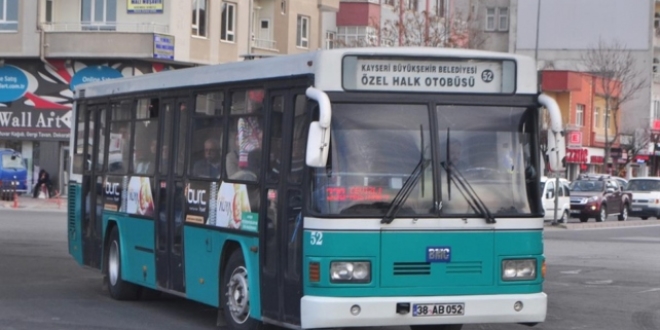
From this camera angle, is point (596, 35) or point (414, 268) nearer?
point (414, 268)

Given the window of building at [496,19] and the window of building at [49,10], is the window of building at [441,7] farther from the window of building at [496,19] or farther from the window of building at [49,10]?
the window of building at [49,10]

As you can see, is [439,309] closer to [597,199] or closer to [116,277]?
[116,277]

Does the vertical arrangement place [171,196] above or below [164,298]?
above

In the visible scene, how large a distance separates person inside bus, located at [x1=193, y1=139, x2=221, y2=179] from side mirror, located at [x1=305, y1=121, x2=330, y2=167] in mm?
2834

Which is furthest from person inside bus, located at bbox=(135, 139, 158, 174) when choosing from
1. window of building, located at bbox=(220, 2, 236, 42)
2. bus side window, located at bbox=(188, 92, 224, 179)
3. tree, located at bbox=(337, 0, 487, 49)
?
tree, located at bbox=(337, 0, 487, 49)

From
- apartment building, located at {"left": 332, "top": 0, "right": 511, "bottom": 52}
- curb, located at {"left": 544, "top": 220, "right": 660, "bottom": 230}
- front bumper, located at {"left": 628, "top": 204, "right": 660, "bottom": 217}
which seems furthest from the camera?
apartment building, located at {"left": 332, "top": 0, "right": 511, "bottom": 52}

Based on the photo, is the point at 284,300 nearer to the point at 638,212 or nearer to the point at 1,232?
the point at 1,232

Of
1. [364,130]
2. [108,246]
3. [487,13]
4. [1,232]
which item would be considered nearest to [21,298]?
[108,246]

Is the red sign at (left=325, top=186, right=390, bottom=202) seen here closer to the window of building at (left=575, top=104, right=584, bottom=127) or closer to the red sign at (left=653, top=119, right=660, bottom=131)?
the window of building at (left=575, top=104, right=584, bottom=127)

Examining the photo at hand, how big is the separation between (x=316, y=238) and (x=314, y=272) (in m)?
0.28

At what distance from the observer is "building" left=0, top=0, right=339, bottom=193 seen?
4778 centimetres

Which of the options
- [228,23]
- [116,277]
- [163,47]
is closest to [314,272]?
[116,277]

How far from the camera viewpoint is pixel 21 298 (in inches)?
596

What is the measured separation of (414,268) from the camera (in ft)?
34.6
